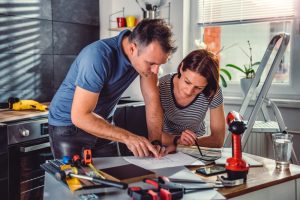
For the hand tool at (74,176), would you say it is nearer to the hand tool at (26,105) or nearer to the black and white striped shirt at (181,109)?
the black and white striped shirt at (181,109)

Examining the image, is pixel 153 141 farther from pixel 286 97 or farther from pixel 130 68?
pixel 286 97

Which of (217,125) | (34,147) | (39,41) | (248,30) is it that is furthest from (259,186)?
(39,41)

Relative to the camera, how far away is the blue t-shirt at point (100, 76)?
5.26ft

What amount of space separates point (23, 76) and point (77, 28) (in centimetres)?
74

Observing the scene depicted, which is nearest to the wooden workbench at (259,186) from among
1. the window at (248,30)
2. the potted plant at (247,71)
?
the potted plant at (247,71)

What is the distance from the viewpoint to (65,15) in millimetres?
3383

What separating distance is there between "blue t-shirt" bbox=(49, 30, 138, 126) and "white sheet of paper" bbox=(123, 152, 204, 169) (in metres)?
0.35

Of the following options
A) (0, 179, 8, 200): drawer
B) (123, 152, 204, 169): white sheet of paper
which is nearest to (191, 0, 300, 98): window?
(123, 152, 204, 169): white sheet of paper

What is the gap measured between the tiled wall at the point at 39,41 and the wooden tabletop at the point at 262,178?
2164mm

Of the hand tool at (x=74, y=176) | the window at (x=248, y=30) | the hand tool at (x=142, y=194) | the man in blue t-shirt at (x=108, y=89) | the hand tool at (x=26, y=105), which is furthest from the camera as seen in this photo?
the window at (x=248, y=30)

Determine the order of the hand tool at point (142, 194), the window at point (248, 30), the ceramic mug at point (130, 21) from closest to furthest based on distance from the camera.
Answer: the hand tool at point (142, 194), the window at point (248, 30), the ceramic mug at point (130, 21)

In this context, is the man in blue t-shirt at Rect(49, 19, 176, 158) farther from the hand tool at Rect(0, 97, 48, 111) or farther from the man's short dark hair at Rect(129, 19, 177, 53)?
the hand tool at Rect(0, 97, 48, 111)

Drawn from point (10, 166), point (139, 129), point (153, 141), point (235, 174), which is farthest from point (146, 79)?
point (139, 129)

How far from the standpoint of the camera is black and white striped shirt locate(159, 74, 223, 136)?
2.05 meters
